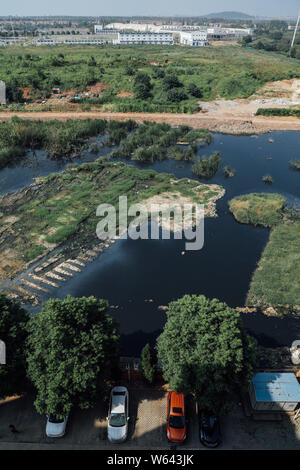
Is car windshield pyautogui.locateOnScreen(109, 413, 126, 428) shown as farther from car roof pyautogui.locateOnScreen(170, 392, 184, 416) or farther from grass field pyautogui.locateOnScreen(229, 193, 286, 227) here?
grass field pyautogui.locateOnScreen(229, 193, 286, 227)

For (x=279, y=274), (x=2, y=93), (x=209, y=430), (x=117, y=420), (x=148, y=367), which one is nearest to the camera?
(x=209, y=430)

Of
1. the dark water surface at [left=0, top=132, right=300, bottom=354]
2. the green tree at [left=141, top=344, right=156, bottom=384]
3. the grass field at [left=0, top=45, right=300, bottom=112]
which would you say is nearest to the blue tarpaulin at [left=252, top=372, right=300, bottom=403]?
the dark water surface at [left=0, top=132, right=300, bottom=354]

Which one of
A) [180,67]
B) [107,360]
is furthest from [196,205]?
[180,67]

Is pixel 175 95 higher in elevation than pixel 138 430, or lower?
higher

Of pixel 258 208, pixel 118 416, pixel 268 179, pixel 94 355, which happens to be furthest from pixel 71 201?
pixel 268 179

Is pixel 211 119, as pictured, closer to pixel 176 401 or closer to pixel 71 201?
pixel 71 201
